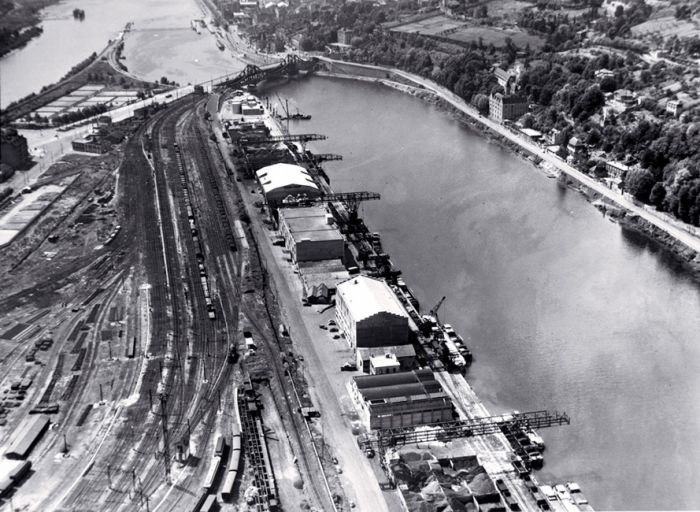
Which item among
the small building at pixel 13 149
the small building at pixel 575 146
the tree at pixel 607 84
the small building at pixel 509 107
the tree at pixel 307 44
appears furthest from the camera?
the tree at pixel 307 44

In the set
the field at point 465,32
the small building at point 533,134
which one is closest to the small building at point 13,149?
the small building at point 533,134

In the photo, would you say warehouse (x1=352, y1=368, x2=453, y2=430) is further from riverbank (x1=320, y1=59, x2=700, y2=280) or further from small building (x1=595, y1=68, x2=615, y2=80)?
small building (x1=595, y1=68, x2=615, y2=80)

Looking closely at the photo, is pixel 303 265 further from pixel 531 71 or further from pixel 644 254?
pixel 531 71

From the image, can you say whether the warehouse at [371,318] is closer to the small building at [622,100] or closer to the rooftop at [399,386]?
the rooftop at [399,386]

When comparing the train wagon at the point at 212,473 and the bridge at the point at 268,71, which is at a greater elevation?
the train wagon at the point at 212,473

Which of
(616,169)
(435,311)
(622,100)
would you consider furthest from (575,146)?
(435,311)

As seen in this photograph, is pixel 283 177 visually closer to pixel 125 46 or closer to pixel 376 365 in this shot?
pixel 376 365
